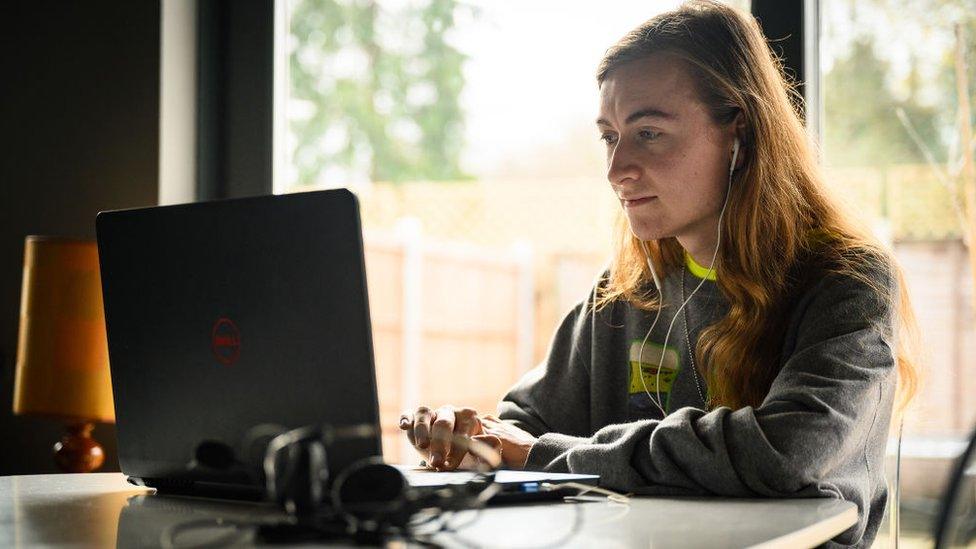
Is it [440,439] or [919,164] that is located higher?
[919,164]

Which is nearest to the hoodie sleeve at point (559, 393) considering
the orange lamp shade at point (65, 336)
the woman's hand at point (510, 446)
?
the woman's hand at point (510, 446)

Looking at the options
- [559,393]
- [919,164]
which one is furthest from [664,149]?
[919,164]

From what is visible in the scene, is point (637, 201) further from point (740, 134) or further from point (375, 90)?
point (375, 90)

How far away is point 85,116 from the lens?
7.80ft

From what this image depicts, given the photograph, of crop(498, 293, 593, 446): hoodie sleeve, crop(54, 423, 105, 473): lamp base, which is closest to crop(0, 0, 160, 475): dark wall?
crop(54, 423, 105, 473): lamp base

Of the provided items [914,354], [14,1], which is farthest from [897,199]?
[14,1]

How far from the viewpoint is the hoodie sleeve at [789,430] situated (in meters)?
1.13

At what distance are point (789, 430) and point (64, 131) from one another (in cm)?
190

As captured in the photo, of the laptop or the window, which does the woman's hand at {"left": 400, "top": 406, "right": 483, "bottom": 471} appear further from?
the window

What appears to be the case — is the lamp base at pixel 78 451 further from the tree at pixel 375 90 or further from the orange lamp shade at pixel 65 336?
the tree at pixel 375 90

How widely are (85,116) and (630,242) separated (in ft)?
4.57

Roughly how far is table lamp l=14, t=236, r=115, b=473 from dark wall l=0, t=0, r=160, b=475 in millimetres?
249

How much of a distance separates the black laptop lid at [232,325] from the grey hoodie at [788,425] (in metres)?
0.38

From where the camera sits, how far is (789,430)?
1128mm
